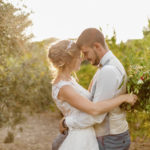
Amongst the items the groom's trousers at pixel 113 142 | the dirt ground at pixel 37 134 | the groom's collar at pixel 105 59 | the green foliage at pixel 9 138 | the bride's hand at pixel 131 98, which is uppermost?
the groom's collar at pixel 105 59

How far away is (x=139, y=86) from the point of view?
2.82 m

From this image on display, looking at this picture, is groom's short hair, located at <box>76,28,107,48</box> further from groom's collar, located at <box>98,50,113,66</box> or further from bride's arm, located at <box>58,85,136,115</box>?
bride's arm, located at <box>58,85,136,115</box>

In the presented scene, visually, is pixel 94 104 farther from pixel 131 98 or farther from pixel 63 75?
pixel 63 75

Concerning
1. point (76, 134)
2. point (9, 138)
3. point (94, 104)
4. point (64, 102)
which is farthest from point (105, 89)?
point (9, 138)

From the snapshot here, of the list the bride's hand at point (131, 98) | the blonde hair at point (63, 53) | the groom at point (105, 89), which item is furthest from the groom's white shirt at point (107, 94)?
the blonde hair at point (63, 53)

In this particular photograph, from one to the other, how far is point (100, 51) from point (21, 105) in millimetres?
3997

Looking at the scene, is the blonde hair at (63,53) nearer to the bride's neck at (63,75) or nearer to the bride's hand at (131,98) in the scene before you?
the bride's neck at (63,75)

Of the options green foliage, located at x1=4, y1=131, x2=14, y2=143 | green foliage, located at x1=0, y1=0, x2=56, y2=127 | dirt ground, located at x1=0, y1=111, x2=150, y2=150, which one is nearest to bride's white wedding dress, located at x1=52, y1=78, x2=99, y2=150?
green foliage, located at x1=0, y1=0, x2=56, y2=127

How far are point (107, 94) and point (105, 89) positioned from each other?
2.2 inches

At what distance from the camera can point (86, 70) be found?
725cm

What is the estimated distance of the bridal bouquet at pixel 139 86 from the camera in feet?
9.13

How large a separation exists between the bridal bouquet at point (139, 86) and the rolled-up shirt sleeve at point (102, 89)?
0.49ft

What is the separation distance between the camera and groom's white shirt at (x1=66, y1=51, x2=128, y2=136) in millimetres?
2781

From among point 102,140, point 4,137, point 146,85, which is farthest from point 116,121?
point 4,137
